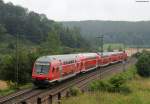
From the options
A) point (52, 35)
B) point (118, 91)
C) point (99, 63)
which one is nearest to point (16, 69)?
point (118, 91)

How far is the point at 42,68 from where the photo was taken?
42.3 meters

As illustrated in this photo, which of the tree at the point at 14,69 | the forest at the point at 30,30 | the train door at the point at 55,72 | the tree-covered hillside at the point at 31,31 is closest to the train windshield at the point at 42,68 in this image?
the train door at the point at 55,72

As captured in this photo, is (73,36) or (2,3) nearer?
(73,36)

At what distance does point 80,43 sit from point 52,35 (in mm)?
50015

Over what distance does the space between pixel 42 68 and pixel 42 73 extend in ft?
1.84

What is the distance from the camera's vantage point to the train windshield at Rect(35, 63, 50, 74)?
41.9 m

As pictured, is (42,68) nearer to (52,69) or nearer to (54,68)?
(52,69)

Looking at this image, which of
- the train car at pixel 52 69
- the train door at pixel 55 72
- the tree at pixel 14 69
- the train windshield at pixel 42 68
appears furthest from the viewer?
the tree at pixel 14 69

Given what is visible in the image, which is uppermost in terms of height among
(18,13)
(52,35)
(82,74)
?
(18,13)

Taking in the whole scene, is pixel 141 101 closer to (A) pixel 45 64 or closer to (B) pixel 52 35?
(A) pixel 45 64

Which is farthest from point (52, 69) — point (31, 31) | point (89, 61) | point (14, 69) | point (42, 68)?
point (31, 31)

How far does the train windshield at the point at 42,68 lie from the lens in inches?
1650

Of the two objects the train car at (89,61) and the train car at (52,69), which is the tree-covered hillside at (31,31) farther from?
the train car at (52,69)

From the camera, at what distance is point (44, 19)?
602ft
